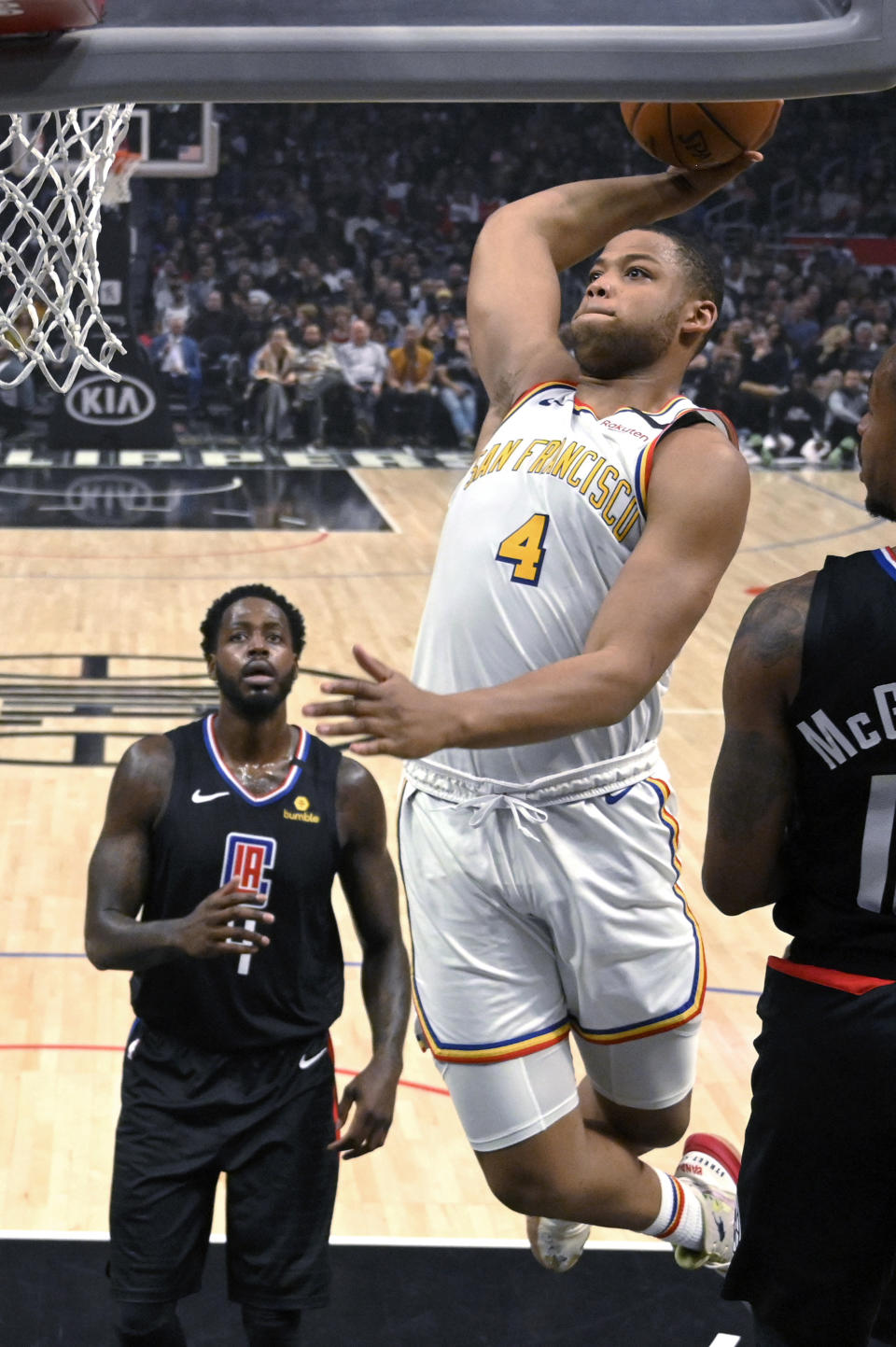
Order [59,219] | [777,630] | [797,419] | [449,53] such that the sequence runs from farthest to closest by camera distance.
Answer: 1. [797,419]
2. [59,219]
3. [777,630]
4. [449,53]

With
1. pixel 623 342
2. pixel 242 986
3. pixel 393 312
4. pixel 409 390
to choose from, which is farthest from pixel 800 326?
pixel 242 986

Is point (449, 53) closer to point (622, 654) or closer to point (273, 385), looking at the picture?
point (622, 654)

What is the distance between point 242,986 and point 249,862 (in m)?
0.25

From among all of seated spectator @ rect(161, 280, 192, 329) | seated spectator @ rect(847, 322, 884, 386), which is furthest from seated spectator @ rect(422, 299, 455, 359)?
seated spectator @ rect(847, 322, 884, 386)

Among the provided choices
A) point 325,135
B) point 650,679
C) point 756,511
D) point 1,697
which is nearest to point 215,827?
point 650,679

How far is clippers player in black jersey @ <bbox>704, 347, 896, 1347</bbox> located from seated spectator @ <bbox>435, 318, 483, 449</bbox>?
1495 cm

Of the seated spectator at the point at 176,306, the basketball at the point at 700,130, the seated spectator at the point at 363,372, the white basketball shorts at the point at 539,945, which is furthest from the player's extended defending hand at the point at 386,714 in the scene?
the seated spectator at the point at 176,306

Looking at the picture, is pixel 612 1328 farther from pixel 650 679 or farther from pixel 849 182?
pixel 849 182

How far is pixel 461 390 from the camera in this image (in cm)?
1731

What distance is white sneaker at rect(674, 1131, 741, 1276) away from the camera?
11.4 feet

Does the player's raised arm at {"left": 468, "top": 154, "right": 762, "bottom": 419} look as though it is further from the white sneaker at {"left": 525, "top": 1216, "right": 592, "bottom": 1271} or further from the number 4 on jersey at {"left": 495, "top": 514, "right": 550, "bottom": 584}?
the white sneaker at {"left": 525, "top": 1216, "right": 592, "bottom": 1271}

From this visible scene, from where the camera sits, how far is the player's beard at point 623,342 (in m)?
3.04

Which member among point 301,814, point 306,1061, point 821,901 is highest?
point 821,901

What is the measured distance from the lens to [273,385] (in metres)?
17.0
